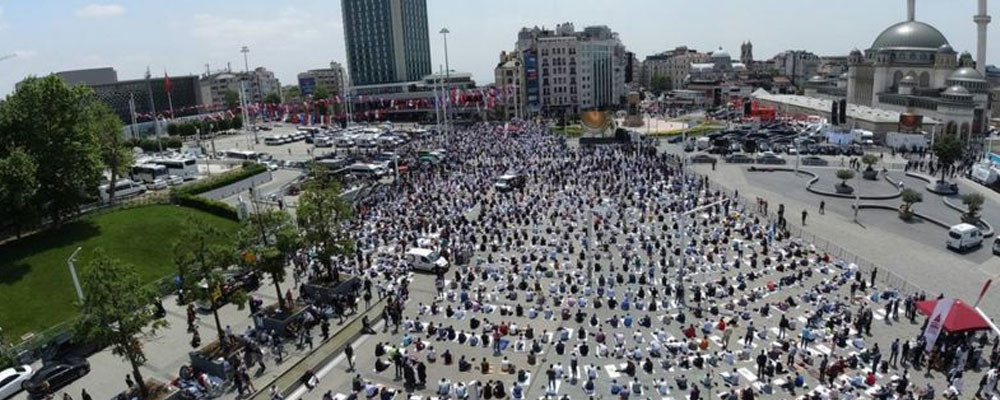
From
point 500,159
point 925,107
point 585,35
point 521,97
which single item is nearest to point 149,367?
point 500,159

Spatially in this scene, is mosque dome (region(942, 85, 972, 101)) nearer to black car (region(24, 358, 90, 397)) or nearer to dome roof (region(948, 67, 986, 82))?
dome roof (region(948, 67, 986, 82))

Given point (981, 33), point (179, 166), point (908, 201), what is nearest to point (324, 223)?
point (908, 201)

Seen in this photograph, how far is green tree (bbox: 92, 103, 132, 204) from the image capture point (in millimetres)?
43406

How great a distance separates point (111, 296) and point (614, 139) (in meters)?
61.6

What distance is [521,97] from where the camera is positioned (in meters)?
112

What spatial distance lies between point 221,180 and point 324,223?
86.2 feet

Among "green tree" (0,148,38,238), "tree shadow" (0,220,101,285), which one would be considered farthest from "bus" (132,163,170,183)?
"green tree" (0,148,38,238)

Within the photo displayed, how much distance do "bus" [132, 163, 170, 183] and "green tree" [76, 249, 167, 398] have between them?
39.0 metres

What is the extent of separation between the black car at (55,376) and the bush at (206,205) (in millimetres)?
20019

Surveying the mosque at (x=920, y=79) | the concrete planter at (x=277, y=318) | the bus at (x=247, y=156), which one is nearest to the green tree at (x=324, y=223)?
the concrete planter at (x=277, y=318)

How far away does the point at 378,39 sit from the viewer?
465 feet

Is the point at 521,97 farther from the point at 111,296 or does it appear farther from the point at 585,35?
the point at 111,296

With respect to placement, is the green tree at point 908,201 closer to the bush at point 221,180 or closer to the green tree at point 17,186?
the bush at point 221,180

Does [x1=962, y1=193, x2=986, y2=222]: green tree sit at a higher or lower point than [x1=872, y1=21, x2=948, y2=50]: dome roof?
lower
